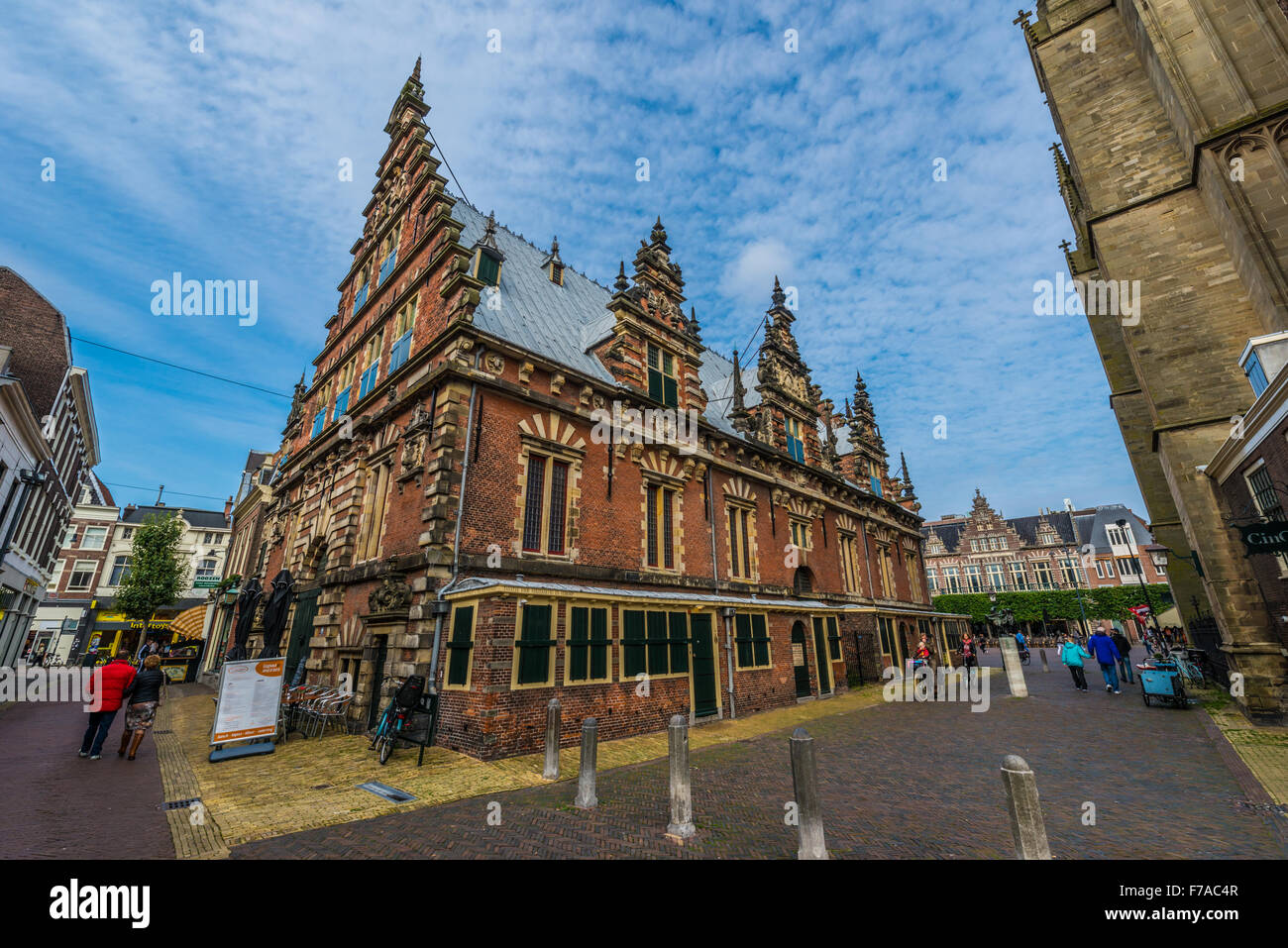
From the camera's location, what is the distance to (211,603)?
101ft

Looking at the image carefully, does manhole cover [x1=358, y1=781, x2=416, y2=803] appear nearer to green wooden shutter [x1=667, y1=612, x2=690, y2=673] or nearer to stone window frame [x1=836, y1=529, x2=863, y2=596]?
green wooden shutter [x1=667, y1=612, x2=690, y2=673]

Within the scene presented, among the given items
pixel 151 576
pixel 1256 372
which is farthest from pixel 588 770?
pixel 151 576

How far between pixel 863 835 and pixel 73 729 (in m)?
18.4

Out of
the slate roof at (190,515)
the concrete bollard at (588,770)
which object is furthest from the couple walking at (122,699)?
the slate roof at (190,515)

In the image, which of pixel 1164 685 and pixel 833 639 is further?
pixel 833 639

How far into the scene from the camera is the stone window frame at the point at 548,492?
→ 42.0 feet

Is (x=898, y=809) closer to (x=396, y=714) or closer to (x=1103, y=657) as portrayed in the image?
(x=396, y=714)

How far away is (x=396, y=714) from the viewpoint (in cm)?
938

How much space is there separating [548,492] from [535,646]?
14.1ft

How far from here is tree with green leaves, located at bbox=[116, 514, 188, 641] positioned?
2962 cm

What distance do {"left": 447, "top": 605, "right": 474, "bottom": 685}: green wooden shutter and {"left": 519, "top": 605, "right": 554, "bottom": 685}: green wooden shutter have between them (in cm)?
106

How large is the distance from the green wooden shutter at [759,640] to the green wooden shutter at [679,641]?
11.1 ft
